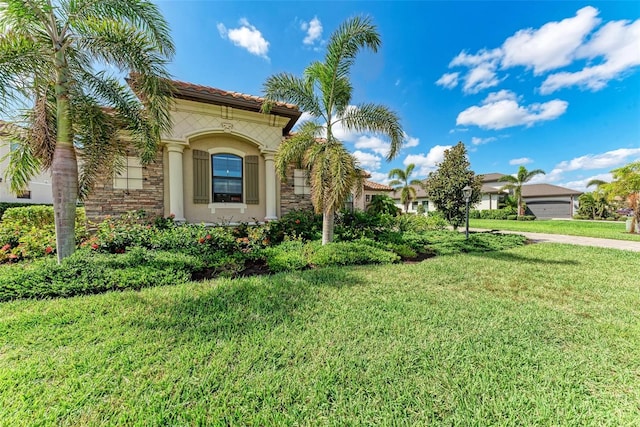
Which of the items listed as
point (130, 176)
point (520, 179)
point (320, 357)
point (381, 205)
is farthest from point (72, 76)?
point (520, 179)

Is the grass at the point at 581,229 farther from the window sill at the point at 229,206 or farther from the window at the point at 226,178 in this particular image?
the window at the point at 226,178

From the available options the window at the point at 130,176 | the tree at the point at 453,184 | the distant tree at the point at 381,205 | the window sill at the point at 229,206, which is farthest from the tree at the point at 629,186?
the window at the point at 130,176

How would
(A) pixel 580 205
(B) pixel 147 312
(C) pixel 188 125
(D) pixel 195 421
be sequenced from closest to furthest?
(D) pixel 195 421 < (B) pixel 147 312 < (C) pixel 188 125 < (A) pixel 580 205

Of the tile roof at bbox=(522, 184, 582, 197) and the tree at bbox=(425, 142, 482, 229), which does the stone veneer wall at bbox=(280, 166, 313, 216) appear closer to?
the tree at bbox=(425, 142, 482, 229)

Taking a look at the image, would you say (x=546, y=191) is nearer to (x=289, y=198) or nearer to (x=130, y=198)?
(x=289, y=198)

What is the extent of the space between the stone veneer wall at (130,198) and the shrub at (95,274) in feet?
9.47

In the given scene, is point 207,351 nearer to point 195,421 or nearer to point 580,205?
point 195,421

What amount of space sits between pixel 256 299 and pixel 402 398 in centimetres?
259

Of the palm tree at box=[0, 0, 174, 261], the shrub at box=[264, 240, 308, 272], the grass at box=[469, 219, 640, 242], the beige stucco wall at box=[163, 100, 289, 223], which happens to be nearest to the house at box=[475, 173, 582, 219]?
the grass at box=[469, 219, 640, 242]

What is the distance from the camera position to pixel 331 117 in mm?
7270

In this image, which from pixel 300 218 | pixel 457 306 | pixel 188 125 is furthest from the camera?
pixel 300 218

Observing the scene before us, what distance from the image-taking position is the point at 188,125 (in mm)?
7824

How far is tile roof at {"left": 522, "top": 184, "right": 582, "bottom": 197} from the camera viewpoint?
30.8 metres

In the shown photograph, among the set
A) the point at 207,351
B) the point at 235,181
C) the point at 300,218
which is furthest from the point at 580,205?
the point at 207,351
